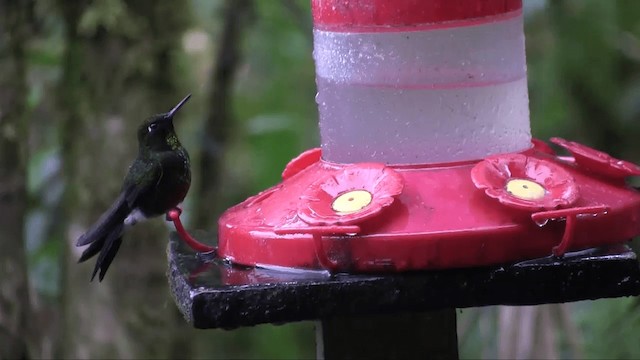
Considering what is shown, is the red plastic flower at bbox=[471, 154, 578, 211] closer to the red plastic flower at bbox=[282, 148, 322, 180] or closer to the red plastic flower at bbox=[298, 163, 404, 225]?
the red plastic flower at bbox=[298, 163, 404, 225]

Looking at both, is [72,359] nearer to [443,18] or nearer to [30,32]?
[30,32]

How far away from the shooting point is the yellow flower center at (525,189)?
4.30ft

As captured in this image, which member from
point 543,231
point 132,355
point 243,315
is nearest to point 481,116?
point 543,231

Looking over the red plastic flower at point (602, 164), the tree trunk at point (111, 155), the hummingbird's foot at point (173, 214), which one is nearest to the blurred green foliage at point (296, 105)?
the tree trunk at point (111, 155)

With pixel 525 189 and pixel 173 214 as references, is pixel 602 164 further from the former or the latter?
pixel 173 214

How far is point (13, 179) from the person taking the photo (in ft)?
8.11

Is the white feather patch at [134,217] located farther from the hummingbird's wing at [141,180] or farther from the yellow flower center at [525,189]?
the yellow flower center at [525,189]

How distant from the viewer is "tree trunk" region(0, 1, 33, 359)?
2.43 meters

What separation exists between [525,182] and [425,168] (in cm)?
16

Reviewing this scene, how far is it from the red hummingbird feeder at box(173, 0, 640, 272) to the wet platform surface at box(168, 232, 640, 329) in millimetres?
25

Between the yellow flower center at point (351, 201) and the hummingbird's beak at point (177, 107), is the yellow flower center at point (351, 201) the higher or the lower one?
the lower one

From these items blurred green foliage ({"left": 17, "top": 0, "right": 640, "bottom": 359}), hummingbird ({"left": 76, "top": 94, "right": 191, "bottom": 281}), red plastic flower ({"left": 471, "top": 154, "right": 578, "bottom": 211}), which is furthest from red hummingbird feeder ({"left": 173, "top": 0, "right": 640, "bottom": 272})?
blurred green foliage ({"left": 17, "top": 0, "right": 640, "bottom": 359})

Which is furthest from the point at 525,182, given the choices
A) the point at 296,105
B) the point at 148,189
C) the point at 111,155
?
the point at 296,105

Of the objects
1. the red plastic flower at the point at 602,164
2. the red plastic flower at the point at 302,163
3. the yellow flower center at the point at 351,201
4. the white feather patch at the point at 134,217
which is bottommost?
the white feather patch at the point at 134,217
